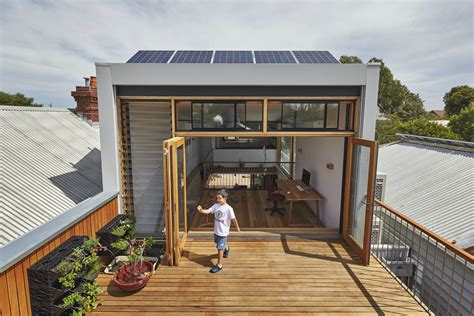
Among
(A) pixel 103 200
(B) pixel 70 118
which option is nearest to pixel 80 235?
(A) pixel 103 200

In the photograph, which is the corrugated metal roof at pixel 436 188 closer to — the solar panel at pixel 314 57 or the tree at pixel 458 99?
the solar panel at pixel 314 57

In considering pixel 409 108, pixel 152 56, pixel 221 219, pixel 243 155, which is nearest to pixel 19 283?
pixel 221 219

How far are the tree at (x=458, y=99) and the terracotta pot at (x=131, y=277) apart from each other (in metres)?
44.4

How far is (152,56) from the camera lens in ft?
16.9

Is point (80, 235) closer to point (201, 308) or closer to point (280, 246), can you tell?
point (201, 308)

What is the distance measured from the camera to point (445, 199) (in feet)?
24.6

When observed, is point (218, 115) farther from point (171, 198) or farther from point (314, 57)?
point (314, 57)

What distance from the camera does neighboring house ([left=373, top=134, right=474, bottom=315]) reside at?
5.51 m

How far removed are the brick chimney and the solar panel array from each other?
5.34 meters

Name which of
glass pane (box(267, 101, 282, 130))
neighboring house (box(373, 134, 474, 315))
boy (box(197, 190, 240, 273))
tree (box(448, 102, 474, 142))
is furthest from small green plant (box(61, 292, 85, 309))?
tree (box(448, 102, 474, 142))

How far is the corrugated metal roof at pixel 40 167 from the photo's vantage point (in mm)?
3852

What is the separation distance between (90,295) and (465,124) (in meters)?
26.9

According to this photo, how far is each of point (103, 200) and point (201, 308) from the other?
7.51 ft

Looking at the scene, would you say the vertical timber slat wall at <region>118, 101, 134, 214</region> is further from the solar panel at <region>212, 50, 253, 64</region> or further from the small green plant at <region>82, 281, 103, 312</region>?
the solar panel at <region>212, 50, 253, 64</region>
